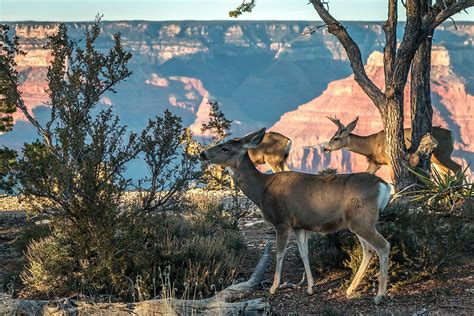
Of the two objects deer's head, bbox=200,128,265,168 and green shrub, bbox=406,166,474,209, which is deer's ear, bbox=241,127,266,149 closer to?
deer's head, bbox=200,128,265,168

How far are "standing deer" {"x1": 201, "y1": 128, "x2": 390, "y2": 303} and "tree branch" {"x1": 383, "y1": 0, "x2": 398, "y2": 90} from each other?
221 inches

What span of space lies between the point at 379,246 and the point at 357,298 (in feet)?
2.35

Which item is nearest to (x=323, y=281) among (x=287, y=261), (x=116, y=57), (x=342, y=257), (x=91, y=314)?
(x=342, y=257)

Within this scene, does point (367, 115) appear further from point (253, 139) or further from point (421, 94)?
point (253, 139)

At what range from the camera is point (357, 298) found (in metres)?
10.0

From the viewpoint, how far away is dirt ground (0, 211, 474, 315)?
9.59m

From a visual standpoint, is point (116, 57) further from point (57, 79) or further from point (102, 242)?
point (102, 242)

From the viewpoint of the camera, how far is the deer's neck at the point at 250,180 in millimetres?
10734

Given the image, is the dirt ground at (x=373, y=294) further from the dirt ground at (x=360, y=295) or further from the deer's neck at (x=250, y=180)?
the deer's neck at (x=250, y=180)

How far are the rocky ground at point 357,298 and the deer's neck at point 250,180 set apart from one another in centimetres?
109

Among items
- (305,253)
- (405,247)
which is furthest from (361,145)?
(305,253)

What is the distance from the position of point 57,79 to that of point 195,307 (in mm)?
4462

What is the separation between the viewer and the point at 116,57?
488 inches

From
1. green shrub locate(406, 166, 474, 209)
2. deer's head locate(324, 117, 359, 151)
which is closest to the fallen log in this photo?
green shrub locate(406, 166, 474, 209)
